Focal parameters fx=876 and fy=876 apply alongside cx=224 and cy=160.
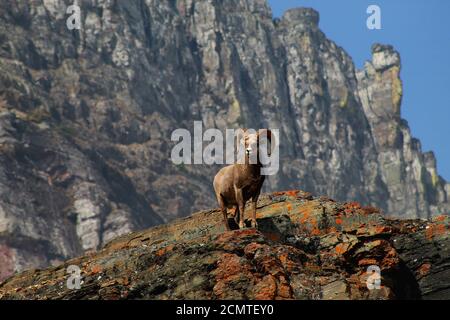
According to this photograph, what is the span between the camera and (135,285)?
28.9m

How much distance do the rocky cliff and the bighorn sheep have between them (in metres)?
1.27

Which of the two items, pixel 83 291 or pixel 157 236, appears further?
pixel 157 236

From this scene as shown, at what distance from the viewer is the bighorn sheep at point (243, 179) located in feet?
104

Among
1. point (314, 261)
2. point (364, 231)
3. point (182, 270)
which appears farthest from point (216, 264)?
point (364, 231)

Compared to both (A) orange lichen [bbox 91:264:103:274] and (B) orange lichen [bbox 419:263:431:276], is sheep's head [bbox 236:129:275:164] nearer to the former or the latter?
(A) orange lichen [bbox 91:264:103:274]

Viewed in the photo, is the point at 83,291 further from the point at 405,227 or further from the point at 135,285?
the point at 405,227

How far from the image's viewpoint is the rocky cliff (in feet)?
91.0

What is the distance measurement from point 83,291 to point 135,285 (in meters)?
2.07

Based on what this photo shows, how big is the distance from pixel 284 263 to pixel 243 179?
5.02m

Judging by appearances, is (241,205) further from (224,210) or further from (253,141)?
(253,141)

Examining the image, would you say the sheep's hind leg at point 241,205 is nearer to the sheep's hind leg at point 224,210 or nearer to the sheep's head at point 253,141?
the sheep's hind leg at point 224,210

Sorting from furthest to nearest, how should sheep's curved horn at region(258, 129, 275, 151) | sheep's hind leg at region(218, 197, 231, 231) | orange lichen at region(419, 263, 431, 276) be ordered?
sheep's hind leg at region(218, 197, 231, 231) < sheep's curved horn at region(258, 129, 275, 151) < orange lichen at region(419, 263, 431, 276)

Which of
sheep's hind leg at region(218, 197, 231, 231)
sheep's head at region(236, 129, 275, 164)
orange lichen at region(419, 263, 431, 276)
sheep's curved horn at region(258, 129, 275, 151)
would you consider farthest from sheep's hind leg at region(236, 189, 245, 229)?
orange lichen at region(419, 263, 431, 276)

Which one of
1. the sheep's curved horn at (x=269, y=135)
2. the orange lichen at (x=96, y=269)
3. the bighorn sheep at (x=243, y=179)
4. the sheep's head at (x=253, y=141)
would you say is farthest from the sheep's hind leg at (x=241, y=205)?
the orange lichen at (x=96, y=269)
